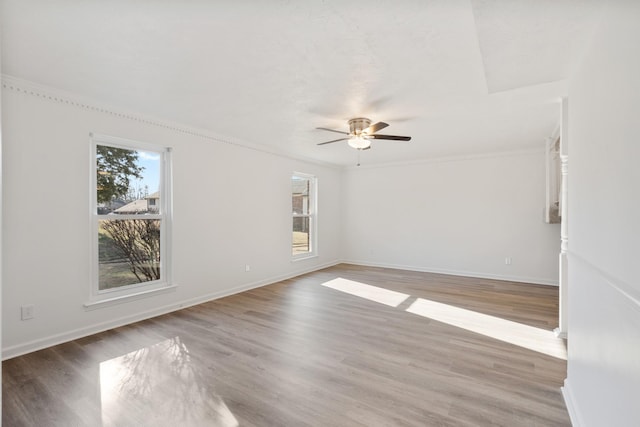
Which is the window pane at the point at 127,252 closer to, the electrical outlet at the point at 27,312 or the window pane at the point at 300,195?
the electrical outlet at the point at 27,312

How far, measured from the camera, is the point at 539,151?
5.41 meters

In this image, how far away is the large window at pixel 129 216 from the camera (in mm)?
3430

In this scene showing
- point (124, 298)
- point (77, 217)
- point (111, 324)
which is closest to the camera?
point (77, 217)

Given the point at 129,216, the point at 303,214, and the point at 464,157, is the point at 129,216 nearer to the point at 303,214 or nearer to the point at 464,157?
the point at 303,214

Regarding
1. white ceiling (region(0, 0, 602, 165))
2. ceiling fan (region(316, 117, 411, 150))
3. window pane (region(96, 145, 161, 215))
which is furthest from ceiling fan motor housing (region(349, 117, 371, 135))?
window pane (region(96, 145, 161, 215))

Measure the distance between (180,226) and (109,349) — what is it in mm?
1588

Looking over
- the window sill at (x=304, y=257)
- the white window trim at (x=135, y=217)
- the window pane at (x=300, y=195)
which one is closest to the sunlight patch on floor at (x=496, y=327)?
the window sill at (x=304, y=257)

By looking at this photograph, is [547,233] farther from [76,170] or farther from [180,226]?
[76,170]

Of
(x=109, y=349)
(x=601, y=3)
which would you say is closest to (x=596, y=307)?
(x=601, y=3)

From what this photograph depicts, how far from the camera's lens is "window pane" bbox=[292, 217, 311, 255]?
6257 millimetres

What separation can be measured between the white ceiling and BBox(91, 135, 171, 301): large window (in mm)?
549

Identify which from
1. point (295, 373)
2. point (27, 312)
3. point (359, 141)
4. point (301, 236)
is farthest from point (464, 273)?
point (27, 312)

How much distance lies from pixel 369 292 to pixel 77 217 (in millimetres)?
3741

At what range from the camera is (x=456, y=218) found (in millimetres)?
6199
